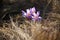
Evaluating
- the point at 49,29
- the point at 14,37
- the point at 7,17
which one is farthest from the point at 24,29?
the point at 7,17

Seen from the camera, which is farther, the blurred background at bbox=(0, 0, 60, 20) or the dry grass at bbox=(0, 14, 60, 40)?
the blurred background at bbox=(0, 0, 60, 20)

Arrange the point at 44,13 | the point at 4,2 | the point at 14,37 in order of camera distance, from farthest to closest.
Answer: the point at 4,2
the point at 44,13
the point at 14,37

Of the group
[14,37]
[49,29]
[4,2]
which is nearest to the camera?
[49,29]

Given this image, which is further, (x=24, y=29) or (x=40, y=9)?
(x=40, y=9)

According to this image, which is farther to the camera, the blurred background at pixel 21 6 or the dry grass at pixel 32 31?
the blurred background at pixel 21 6

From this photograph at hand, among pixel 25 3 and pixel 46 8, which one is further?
pixel 25 3

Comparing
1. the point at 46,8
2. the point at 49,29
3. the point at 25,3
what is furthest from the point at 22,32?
the point at 25,3

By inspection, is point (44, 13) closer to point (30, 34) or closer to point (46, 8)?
point (46, 8)

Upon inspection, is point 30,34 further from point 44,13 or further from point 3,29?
point 44,13

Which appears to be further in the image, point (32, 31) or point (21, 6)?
point (21, 6)
